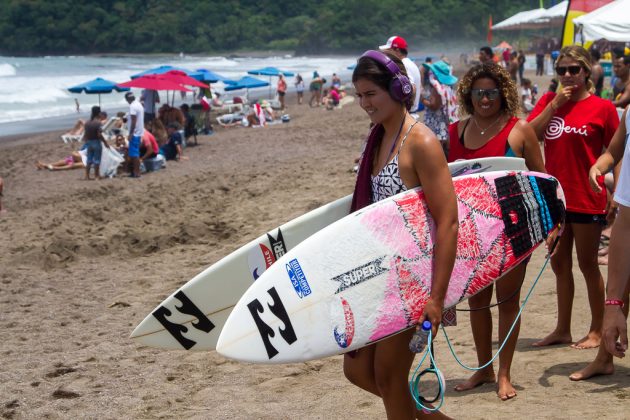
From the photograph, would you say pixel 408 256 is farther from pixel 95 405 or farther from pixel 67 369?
pixel 67 369

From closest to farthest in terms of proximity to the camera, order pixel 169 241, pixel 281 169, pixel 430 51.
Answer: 1. pixel 169 241
2. pixel 281 169
3. pixel 430 51

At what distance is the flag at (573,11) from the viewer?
13367 mm

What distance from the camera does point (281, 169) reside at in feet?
42.9

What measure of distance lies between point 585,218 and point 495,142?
0.80 m

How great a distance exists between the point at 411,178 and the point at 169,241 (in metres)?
6.00

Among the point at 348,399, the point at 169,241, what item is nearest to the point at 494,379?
the point at 348,399

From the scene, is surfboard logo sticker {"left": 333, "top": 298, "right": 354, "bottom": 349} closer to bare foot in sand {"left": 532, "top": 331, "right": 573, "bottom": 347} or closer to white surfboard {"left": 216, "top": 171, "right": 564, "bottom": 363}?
white surfboard {"left": 216, "top": 171, "right": 564, "bottom": 363}

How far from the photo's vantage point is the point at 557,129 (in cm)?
452

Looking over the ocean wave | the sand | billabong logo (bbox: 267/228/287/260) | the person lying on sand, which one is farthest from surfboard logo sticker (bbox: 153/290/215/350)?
the ocean wave

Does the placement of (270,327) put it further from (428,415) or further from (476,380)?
(476,380)

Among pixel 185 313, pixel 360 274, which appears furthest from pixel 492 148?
pixel 185 313

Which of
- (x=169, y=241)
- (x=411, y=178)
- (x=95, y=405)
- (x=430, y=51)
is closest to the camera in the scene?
(x=411, y=178)

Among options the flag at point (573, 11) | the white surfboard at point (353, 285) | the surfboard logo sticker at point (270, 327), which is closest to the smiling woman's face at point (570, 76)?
the white surfboard at point (353, 285)

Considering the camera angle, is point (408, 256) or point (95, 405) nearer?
point (408, 256)
